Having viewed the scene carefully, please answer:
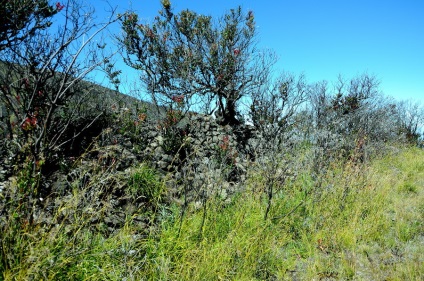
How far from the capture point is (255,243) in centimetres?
310

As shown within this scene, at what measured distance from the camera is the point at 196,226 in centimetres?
328

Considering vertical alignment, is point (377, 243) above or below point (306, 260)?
above

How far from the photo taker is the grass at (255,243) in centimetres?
229

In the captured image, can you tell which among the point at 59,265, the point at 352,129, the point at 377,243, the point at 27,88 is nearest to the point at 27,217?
the point at 59,265

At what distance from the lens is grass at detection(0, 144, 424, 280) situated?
2293mm

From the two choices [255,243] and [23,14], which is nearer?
[255,243]

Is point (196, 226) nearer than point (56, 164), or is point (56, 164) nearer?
point (196, 226)

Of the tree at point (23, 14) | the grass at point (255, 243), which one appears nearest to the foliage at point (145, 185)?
the grass at point (255, 243)

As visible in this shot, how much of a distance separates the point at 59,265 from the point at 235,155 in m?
4.60

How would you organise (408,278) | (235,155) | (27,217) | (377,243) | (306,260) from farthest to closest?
1. (235,155)
2. (377,243)
3. (306,260)
4. (408,278)
5. (27,217)

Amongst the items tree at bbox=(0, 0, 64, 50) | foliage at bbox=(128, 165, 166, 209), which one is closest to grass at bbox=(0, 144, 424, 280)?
foliage at bbox=(128, 165, 166, 209)

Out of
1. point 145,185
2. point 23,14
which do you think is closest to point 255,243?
point 145,185

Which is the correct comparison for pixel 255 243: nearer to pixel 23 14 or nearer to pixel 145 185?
pixel 145 185

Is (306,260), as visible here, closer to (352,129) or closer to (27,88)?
(27,88)
